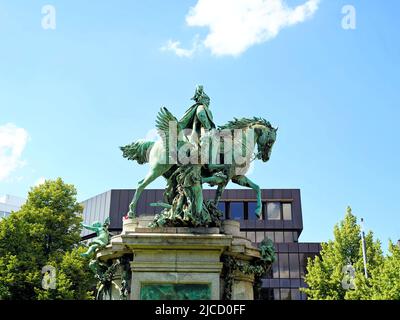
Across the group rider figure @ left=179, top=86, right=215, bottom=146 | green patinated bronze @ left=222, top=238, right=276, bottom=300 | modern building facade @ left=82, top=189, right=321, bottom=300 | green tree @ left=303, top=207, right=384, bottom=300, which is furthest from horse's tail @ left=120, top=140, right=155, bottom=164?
modern building facade @ left=82, top=189, right=321, bottom=300

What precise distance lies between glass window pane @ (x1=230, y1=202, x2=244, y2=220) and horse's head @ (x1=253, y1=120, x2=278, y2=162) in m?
45.1

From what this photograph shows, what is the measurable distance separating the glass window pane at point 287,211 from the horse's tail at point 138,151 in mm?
47328

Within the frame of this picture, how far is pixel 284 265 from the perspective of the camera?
187 feet

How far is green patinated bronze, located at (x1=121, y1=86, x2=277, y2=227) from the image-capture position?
15.4 m

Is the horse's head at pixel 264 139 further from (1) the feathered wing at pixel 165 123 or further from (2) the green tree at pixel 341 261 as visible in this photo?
(2) the green tree at pixel 341 261

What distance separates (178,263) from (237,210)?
159ft

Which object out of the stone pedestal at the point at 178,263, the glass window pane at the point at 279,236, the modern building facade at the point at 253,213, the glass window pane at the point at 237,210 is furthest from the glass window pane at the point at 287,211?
the stone pedestal at the point at 178,263

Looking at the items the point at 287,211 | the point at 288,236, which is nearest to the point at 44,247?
the point at 288,236

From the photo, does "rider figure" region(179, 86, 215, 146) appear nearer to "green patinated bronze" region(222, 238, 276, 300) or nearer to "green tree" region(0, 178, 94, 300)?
"green patinated bronze" region(222, 238, 276, 300)

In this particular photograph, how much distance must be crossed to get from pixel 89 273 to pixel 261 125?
20515mm

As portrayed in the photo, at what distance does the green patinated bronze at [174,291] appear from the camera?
14023mm

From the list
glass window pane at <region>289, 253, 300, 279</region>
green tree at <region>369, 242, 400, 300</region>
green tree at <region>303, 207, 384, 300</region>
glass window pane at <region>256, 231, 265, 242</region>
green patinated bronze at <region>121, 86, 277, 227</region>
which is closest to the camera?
green patinated bronze at <region>121, 86, 277, 227</region>

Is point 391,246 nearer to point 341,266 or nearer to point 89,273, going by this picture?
point 341,266
